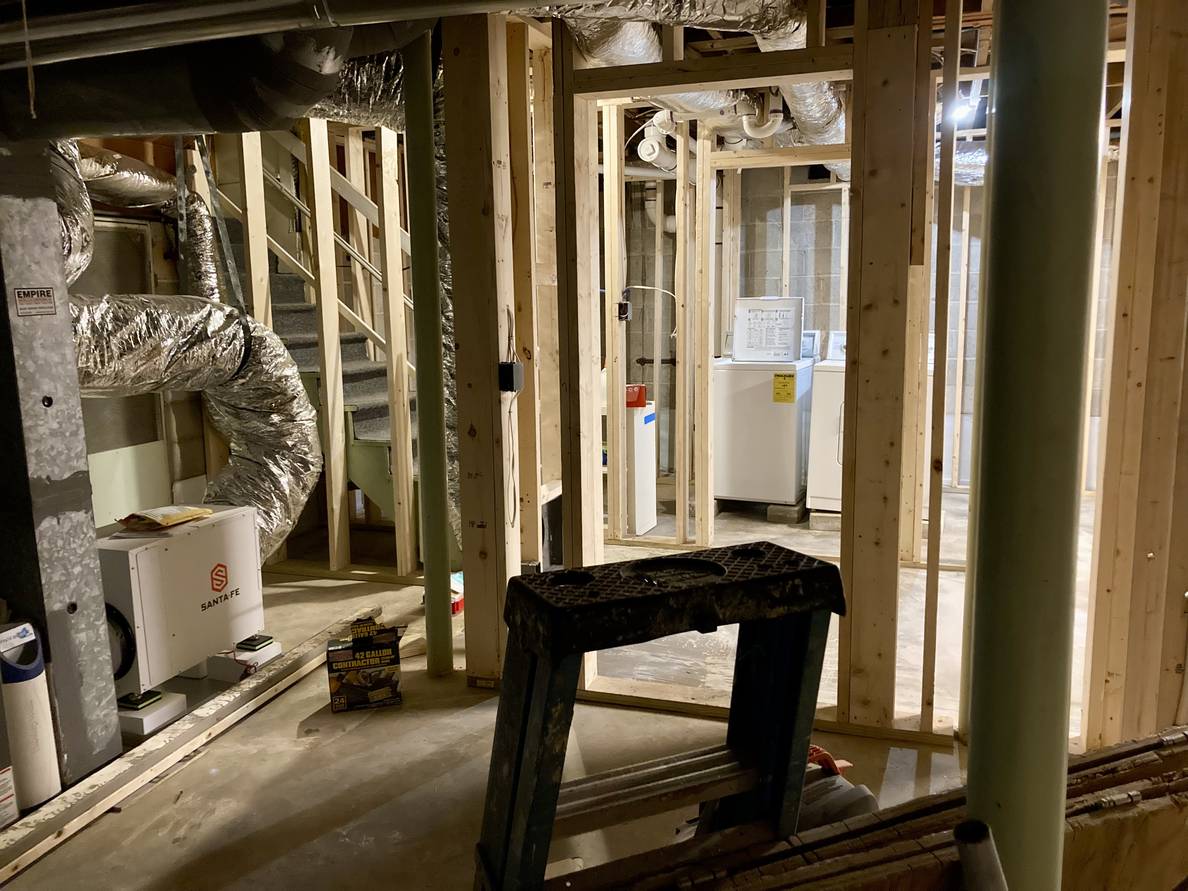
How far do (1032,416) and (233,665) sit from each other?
288cm

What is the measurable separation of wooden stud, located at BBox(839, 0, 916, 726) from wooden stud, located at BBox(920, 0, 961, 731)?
0.31ft

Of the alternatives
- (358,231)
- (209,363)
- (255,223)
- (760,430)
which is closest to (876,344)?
(209,363)

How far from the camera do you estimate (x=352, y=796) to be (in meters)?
2.41

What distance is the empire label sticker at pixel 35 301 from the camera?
225cm

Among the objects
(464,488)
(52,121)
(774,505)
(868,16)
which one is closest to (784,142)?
(774,505)

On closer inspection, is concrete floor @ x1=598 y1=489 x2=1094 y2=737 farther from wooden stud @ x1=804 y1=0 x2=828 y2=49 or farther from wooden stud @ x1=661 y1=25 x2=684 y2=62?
wooden stud @ x1=661 y1=25 x2=684 y2=62

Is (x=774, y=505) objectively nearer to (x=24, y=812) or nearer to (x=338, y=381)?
(x=338, y=381)

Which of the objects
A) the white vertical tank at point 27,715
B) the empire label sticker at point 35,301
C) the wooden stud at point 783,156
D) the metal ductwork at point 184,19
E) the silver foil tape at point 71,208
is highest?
the wooden stud at point 783,156

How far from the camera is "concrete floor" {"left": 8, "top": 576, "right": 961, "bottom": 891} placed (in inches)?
82.7

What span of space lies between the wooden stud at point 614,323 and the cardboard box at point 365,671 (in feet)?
6.94

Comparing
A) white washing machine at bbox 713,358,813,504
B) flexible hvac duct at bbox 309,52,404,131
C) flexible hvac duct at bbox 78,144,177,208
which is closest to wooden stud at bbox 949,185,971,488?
white washing machine at bbox 713,358,813,504

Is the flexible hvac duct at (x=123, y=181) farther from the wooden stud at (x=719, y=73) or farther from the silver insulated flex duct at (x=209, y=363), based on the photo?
the wooden stud at (x=719, y=73)

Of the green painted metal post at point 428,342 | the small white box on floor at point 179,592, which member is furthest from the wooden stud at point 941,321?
the small white box on floor at point 179,592

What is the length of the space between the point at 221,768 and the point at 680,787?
1833mm
